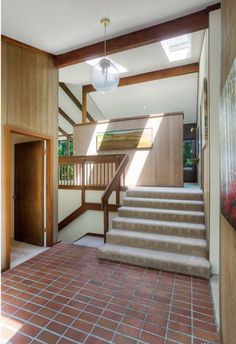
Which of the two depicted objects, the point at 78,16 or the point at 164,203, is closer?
the point at 78,16

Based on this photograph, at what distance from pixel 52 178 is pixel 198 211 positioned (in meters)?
2.91

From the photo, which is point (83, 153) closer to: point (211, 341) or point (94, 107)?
point (94, 107)

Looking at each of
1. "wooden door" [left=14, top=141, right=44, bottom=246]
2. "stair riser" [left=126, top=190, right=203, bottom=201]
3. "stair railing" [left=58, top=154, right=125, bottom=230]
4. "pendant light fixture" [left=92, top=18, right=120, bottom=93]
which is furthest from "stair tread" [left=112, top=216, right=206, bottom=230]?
"pendant light fixture" [left=92, top=18, right=120, bottom=93]

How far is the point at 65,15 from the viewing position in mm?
2986

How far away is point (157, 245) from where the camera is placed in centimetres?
331

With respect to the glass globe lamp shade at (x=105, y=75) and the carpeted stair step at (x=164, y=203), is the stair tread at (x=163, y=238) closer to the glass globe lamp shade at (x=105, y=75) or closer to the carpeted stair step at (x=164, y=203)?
the carpeted stair step at (x=164, y=203)

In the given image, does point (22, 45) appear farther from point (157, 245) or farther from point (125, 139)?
point (157, 245)

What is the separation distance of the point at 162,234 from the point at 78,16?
369 cm

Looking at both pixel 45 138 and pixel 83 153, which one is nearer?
pixel 45 138

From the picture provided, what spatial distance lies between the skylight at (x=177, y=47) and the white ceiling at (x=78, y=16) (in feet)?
4.51

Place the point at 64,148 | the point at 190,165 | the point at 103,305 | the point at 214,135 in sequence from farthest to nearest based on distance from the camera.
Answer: the point at 64,148, the point at 190,165, the point at 214,135, the point at 103,305

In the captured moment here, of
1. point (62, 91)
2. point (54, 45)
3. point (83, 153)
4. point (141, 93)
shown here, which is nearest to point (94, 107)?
point (62, 91)

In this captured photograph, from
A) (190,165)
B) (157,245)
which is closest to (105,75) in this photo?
(157,245)

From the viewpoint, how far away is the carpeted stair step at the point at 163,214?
364 cm
